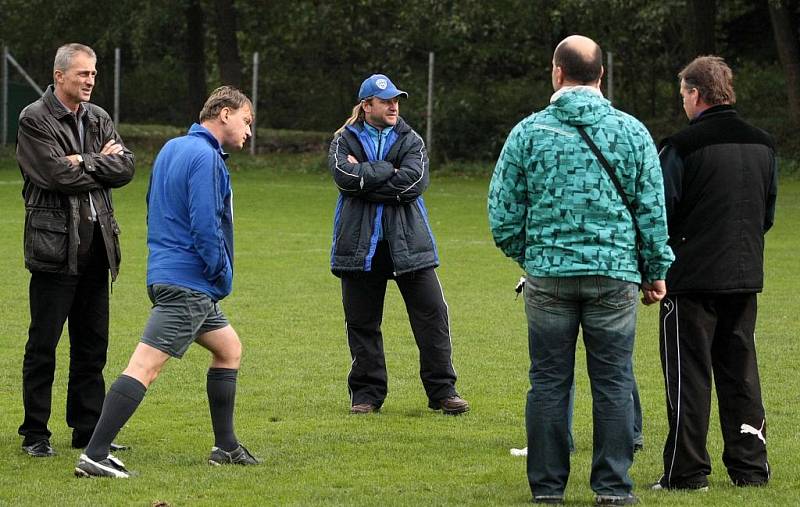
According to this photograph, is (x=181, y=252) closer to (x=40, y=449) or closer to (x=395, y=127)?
(x=40, y=449)

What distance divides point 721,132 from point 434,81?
998 inches

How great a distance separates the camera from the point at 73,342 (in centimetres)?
738

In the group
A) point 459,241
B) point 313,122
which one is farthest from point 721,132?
point 313,122

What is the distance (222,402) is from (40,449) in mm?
1020

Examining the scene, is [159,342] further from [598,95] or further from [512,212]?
[598,95]

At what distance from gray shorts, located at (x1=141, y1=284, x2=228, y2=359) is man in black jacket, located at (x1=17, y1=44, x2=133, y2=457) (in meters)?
0.73

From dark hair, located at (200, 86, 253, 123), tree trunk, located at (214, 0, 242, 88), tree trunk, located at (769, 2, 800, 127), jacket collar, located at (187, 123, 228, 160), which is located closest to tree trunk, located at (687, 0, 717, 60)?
tree trunk, located at (769, 2, 800, 127)

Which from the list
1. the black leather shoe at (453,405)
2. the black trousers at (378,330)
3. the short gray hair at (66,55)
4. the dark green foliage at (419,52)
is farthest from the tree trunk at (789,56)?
the short gray hair at (66,55)

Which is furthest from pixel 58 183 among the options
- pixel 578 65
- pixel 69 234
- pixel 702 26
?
pixel 702 26

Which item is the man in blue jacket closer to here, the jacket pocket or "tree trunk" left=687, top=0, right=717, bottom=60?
the jacket pocket

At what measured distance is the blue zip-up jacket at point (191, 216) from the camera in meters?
6.47

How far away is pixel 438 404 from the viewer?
27.9ft

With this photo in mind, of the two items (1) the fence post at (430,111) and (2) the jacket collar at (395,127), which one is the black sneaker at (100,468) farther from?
(1) the fence post at (430,111)

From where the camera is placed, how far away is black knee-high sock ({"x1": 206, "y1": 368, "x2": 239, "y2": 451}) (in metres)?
6.93
